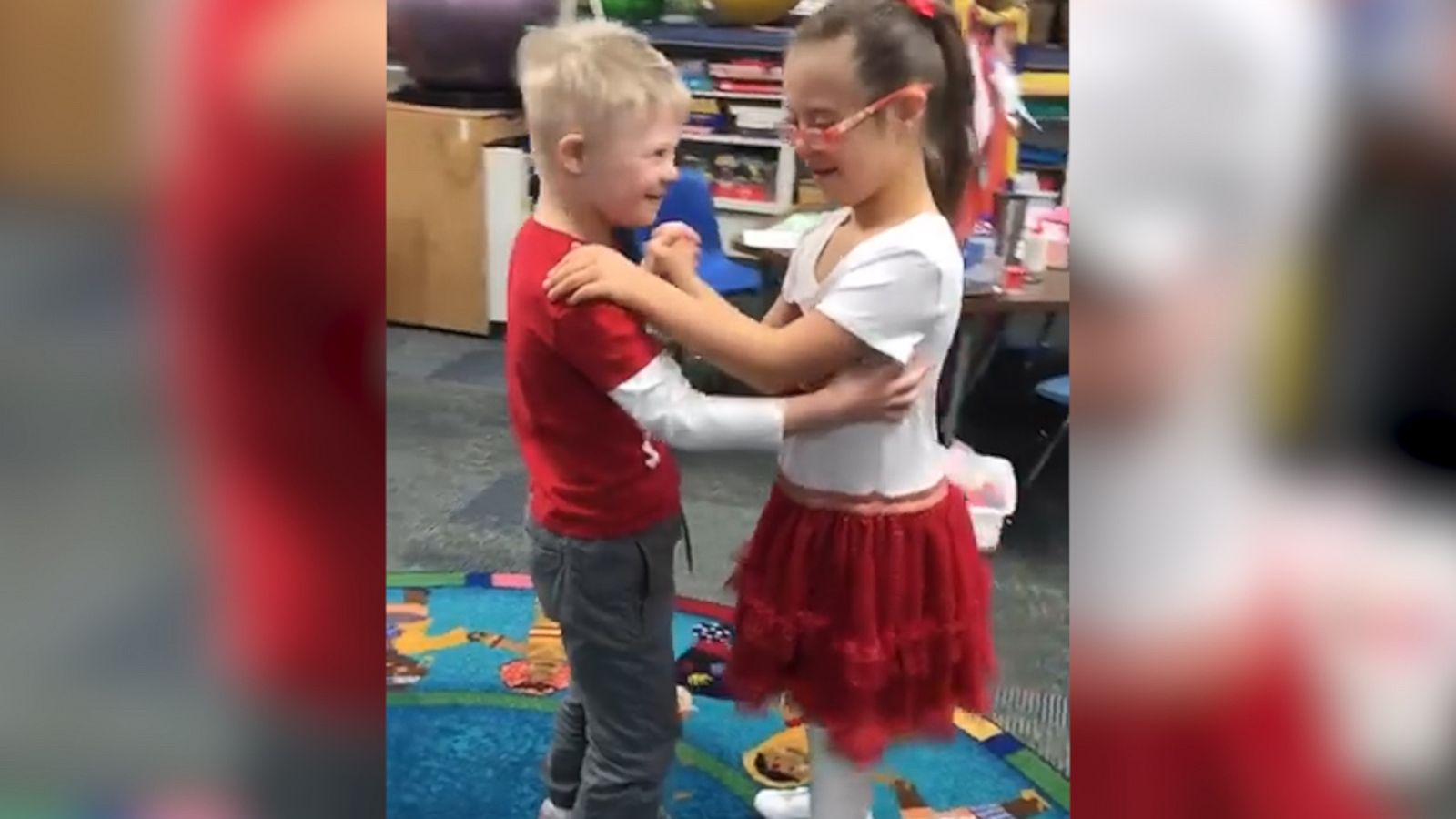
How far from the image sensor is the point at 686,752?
101 cm

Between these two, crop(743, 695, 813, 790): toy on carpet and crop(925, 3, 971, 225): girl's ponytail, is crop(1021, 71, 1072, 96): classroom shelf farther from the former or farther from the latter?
crop(743, 695, 813, 790): toy on carpet

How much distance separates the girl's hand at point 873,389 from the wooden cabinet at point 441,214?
21 centimetres

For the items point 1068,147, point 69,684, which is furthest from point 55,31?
point 1068,147

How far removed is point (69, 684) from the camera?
57cm

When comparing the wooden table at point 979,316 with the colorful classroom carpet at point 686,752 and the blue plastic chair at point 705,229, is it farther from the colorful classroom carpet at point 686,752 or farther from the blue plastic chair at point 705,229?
the colorful classroom carpet at point 686,752

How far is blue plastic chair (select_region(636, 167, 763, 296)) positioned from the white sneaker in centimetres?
43

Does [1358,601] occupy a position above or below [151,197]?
below

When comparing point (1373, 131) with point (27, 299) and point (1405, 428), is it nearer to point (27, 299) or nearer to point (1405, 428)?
point (1405, 428)

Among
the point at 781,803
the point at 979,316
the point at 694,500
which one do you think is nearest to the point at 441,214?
the point at 694,500

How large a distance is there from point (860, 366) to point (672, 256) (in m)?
0.12

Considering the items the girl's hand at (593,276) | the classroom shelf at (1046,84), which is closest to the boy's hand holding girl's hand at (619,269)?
the girl's hand at (593,276)

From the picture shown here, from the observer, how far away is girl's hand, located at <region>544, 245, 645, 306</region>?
0.73 meters

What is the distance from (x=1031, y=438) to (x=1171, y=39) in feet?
0.90

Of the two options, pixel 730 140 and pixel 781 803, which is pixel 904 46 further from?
pixel 781 803
